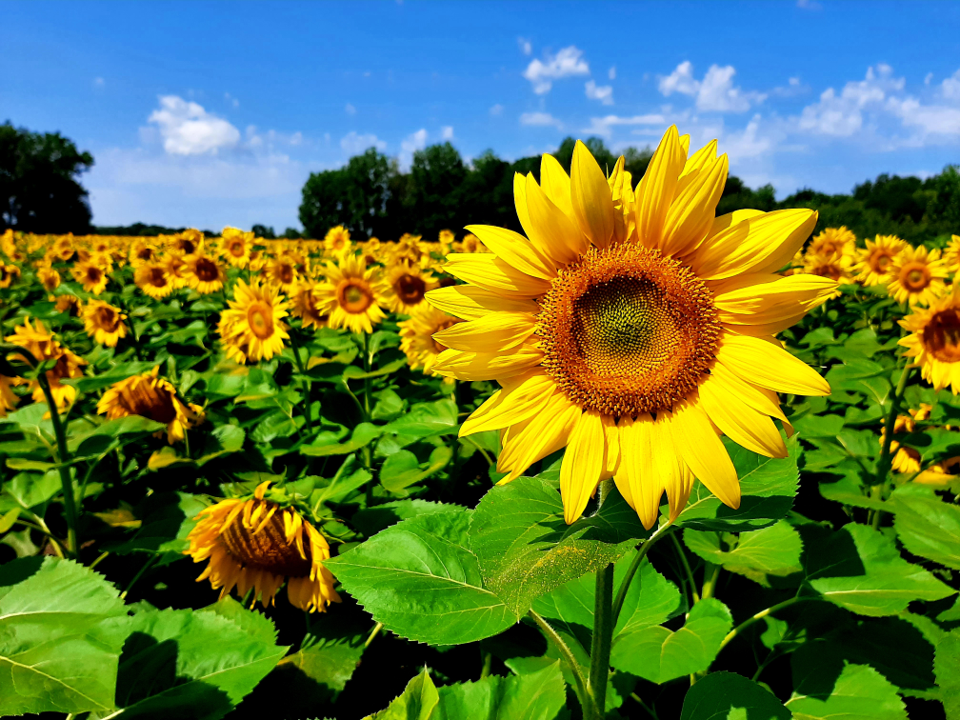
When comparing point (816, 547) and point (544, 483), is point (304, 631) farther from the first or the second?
point (816, 547)

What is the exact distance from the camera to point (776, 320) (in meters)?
1.09

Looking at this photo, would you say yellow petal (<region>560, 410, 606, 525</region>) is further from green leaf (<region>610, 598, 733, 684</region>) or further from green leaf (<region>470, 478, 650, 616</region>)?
green leaf (<region>610, 598, 733, 684</region>)

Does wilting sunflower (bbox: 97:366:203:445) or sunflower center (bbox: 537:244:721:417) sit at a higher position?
sunflower center (bbox: 537:244:721:417)

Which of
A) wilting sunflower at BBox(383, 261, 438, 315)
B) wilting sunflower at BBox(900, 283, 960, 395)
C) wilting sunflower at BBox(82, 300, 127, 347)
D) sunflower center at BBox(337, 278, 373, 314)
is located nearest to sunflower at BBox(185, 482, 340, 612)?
sunflower center at BBox(337, 278, 373, 314)

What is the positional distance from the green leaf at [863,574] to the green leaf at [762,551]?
7.1 inches

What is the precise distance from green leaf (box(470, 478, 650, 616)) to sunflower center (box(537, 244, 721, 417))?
0.22 meters

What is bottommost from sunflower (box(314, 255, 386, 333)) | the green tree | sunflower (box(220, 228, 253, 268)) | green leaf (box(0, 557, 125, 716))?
green leaf (box(0, 557, 125, 716))

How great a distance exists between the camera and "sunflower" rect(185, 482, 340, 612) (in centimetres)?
191

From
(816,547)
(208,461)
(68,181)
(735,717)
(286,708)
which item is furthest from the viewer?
(68,181)

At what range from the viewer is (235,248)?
784cm

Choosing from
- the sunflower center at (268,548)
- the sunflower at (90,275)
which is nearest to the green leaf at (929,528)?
the sunflower center at (268,548)

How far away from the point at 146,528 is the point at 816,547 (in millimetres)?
2688

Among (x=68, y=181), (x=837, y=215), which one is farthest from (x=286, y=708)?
(x=68, y=181)

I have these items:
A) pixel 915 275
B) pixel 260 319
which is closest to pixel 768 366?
pixel 260 319
